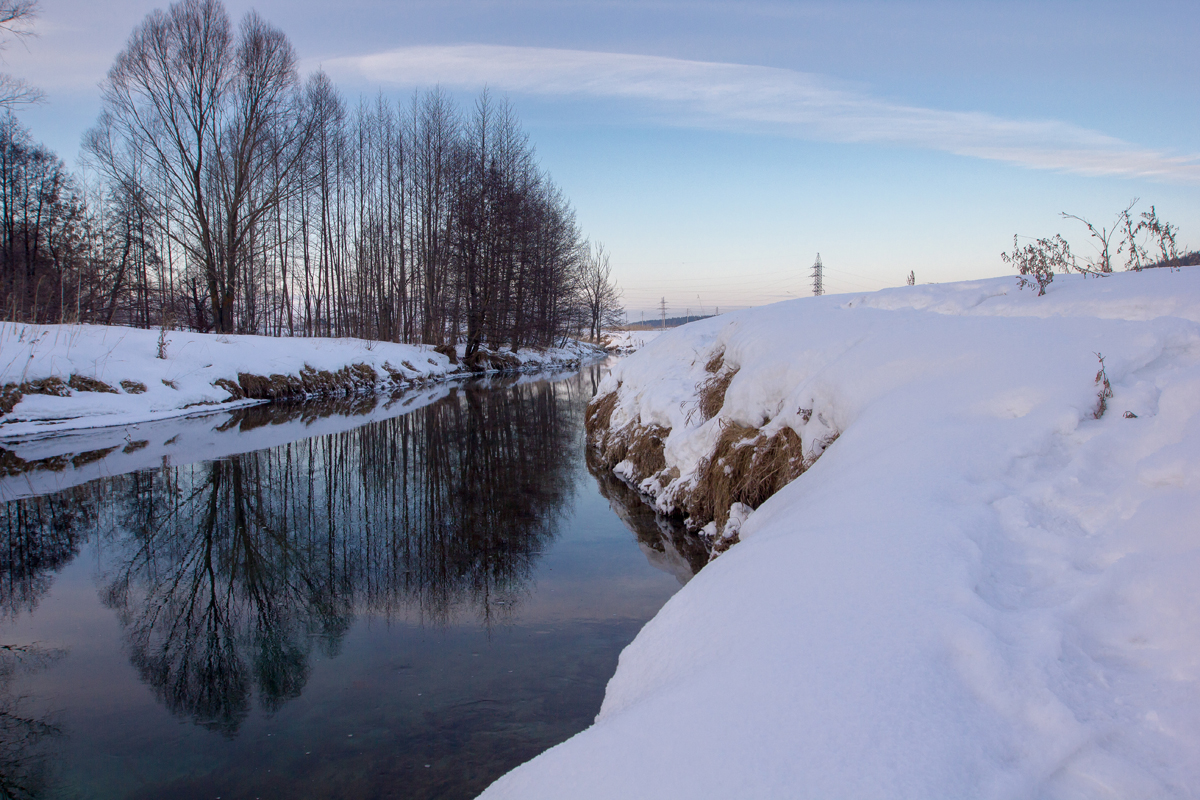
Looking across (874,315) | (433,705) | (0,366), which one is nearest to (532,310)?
(0,366)

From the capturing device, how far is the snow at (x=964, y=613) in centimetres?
134

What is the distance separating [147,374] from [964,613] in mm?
15762

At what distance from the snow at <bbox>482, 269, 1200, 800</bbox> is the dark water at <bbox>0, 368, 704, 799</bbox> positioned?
1.07m

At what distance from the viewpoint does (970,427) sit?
9.36 ft

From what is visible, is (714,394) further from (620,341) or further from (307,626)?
(620,341)

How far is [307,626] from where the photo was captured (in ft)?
13.3

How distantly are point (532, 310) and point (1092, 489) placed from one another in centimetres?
3369

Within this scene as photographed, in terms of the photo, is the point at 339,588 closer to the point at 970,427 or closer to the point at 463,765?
the point at 463,765

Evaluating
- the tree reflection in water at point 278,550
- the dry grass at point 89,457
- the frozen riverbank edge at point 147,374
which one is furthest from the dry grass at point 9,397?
the tree reflection in water at point 278,550

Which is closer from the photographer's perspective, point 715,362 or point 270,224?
point 715,362

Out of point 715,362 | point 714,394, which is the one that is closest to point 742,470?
point 714,394

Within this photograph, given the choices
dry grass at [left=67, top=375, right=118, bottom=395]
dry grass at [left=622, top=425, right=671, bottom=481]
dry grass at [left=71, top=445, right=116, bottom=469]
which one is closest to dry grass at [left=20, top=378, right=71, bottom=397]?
dry grass at [left=67, top=375, right=118, bottom=395]

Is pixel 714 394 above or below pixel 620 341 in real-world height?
below

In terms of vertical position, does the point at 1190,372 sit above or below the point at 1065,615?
above
